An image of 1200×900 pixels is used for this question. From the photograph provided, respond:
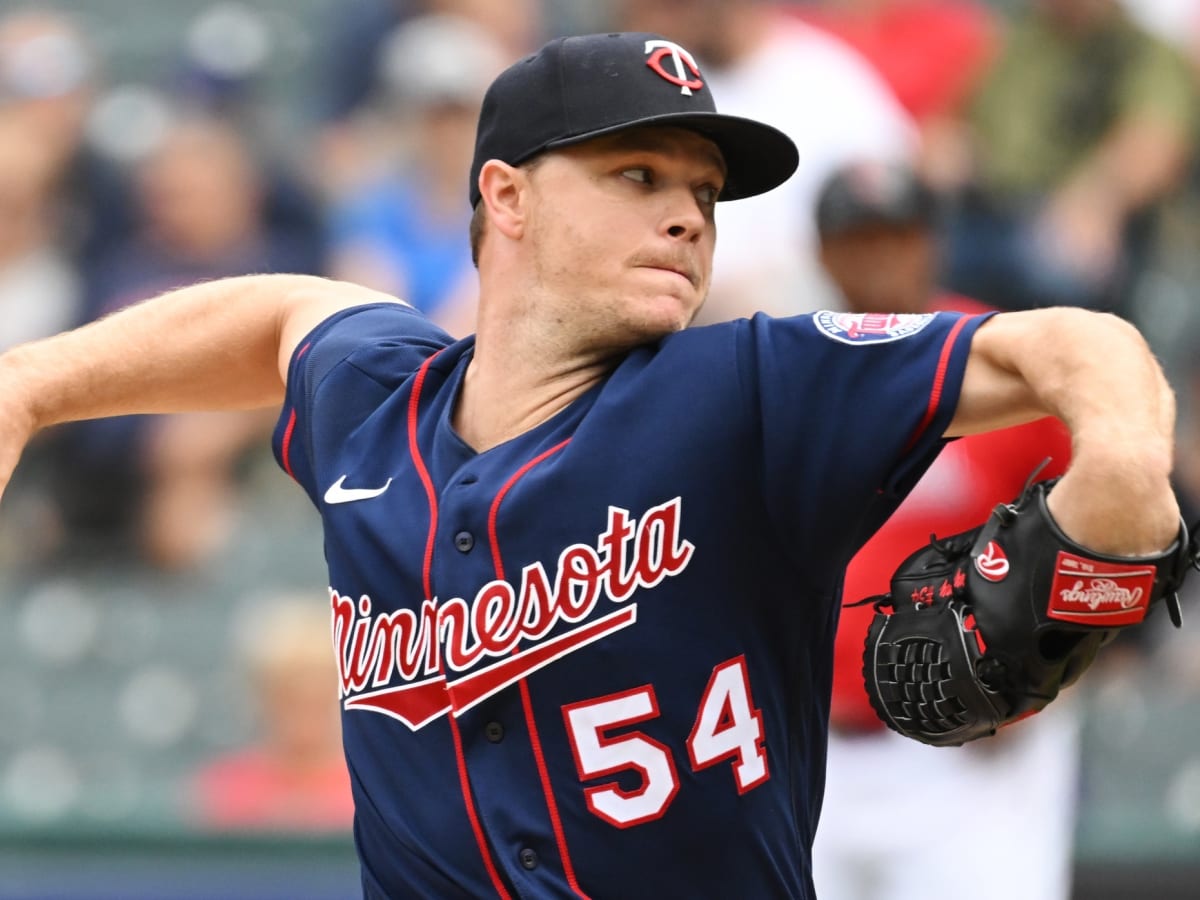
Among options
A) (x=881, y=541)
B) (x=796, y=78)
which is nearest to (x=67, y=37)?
(x=796, y=78)

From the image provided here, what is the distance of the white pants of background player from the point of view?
14.1 ft

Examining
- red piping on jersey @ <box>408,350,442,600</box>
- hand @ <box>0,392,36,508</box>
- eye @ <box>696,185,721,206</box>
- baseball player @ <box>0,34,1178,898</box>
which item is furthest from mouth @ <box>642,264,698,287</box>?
hand @ <box>0,392,36,508</box>

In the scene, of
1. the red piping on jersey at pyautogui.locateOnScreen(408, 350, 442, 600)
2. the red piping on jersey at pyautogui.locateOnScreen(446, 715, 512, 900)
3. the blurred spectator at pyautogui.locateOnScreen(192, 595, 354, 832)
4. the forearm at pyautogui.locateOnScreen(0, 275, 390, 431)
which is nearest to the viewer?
the red piping on jersey at pyautogui.locateOnScreen(446, 715, 512, 900)

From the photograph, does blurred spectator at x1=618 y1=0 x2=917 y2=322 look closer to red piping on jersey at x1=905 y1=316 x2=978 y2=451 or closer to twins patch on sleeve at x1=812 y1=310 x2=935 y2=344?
twins patch on sleeve at x1=812 y1=310 x2=935 y2=344

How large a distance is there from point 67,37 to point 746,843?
18.5ft

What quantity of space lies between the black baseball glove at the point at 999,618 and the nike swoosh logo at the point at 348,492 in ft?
2.40

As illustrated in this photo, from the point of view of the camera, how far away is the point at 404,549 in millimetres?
2375

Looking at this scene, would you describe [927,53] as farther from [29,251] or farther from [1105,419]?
[1105,419]

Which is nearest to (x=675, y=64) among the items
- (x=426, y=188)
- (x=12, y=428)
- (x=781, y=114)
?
(x=12, y=428)

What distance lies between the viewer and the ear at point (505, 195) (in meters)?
2.45

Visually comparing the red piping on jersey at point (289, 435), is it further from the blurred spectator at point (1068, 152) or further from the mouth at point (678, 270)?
the blurred spectator at point (1068, 152)

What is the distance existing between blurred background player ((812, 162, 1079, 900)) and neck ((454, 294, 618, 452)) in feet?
6.09

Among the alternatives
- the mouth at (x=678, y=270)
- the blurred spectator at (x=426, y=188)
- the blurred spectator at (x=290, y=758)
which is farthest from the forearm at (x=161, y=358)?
the blurred spectator at (x=426, y=188)

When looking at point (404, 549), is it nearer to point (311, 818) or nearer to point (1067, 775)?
point (1067, 775)
